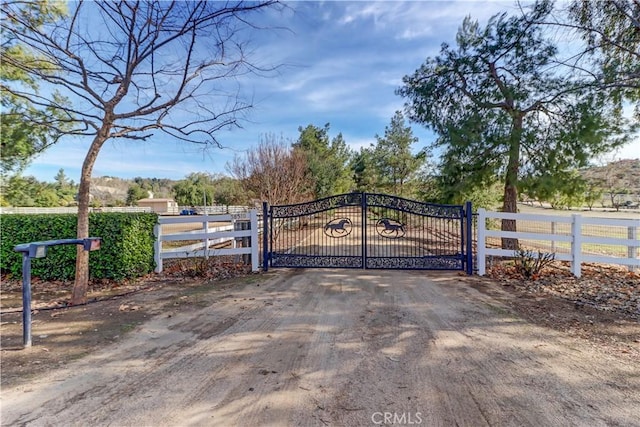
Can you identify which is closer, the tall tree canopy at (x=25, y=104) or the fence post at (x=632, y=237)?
the tall tree canopy at (x=25, y=104)

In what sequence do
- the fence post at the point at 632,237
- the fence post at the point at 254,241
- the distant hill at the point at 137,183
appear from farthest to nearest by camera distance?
the distant hill at the point at 137,183
the fence post at the point at 254,241
the fence post at the point at 632,237

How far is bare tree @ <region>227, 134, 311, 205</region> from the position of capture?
13258 mm

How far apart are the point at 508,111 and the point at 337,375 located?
7229mm

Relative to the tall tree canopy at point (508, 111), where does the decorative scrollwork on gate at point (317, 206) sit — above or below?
below

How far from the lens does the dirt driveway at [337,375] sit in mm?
2109

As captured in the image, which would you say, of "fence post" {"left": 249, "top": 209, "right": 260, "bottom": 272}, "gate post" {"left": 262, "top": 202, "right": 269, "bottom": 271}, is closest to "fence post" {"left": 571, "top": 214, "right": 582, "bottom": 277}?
"gate post" {"left": 262, "top": 202, "right": 269, "bottom": 271}

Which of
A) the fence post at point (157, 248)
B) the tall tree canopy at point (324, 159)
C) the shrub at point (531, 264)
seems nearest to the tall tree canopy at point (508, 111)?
the shrub at point (531, 264)

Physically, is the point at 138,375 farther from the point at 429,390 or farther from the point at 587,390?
the point at 587,390

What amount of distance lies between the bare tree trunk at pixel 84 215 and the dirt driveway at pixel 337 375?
5.47ft

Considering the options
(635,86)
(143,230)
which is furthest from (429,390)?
(635,86)

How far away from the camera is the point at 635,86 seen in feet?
18.3

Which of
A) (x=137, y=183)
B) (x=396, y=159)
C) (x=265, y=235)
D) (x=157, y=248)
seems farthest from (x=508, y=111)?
(x=137, y=183)

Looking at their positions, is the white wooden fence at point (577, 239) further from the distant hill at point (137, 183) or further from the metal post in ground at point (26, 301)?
the distant hill at point (137, 183)

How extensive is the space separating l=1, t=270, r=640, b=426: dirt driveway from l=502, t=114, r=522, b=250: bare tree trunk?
Answer: 437 centimetres
